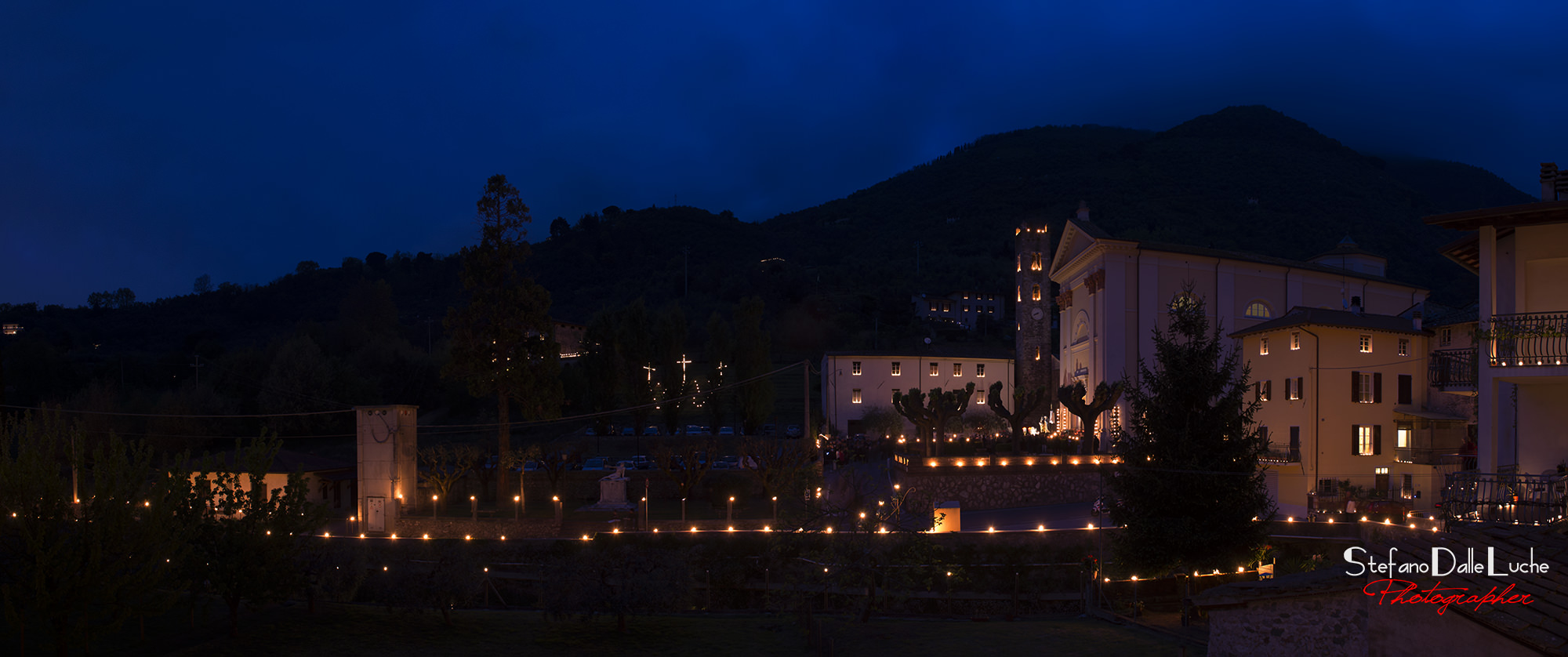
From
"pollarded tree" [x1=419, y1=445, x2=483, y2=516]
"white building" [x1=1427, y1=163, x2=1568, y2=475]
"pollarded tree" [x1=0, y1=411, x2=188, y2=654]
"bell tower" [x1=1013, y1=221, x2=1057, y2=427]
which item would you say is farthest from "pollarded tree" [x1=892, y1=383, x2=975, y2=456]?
"pollarded tree" [x1=0, y1=411, x2=188, y2=654]

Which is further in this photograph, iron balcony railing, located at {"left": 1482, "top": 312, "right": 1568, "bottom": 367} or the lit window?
the lit window

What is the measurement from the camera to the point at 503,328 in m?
33.6

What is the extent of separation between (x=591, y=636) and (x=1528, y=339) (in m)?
18.6

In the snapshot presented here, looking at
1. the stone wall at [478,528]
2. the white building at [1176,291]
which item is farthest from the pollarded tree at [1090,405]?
the stone wall at [478,528]

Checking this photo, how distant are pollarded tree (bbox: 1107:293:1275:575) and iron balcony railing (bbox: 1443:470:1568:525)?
10.6 ft

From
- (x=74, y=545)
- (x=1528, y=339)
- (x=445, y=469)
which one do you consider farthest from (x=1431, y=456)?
(x=74, y=545)

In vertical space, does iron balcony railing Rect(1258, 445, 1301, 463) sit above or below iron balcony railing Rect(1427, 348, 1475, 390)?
below

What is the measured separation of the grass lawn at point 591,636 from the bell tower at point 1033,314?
122 feet

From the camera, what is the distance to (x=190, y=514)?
642 inches

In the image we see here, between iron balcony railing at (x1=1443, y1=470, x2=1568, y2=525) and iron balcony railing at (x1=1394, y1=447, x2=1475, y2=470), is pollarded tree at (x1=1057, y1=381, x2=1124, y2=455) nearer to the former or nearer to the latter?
iron balcony railing at (x1=1394, y1=447, x2=1475, y2=470)

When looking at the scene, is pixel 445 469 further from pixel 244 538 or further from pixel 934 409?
pixel 934 409

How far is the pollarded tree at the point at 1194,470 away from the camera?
1795cm

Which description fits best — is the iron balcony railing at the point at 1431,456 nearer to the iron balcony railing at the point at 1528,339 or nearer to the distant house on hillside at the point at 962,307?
the iron balcony railing at the point at 1528,339
